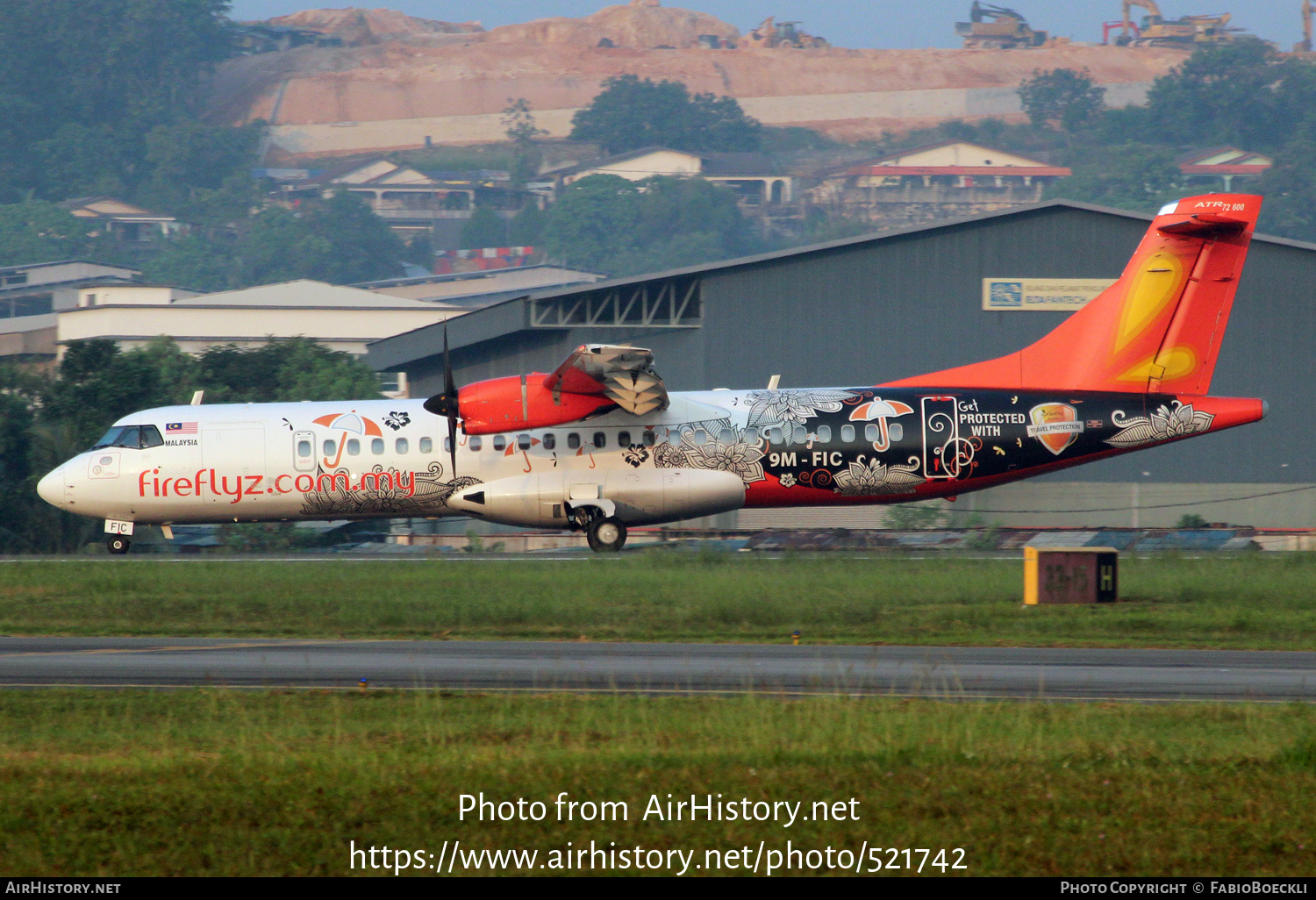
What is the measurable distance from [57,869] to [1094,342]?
2399 centimetres

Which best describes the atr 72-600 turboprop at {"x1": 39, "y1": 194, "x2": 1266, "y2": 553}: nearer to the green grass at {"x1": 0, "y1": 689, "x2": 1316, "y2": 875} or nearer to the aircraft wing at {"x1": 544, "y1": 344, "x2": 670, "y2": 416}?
the aircraft wing at {"x1": 544, "y1": 344, "x2": 670, "y2": 416}

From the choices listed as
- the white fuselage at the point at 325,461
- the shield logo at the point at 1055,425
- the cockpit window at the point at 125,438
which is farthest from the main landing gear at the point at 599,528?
the cockpit window at the point at 125,438

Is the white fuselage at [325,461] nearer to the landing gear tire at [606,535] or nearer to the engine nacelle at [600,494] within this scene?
the engine nacelle at [600,494]

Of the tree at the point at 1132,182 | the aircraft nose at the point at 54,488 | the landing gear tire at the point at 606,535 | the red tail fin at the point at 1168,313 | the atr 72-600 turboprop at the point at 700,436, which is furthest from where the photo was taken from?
the tree at the point at 1132,182

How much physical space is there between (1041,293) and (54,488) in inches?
1127

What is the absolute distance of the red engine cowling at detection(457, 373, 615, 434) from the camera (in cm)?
2769

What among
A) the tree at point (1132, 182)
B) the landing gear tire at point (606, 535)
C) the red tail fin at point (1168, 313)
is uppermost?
the tree at point (1132, 182)

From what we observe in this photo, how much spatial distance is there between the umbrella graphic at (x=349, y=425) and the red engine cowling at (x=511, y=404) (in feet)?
7.30

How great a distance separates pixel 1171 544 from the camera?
30422 millimetres

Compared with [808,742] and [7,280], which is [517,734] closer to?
[808,742]

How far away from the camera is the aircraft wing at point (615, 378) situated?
26.5m

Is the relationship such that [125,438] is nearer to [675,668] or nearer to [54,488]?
[54,488]

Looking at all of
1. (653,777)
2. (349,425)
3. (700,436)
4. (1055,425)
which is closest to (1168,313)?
(1055,425)
